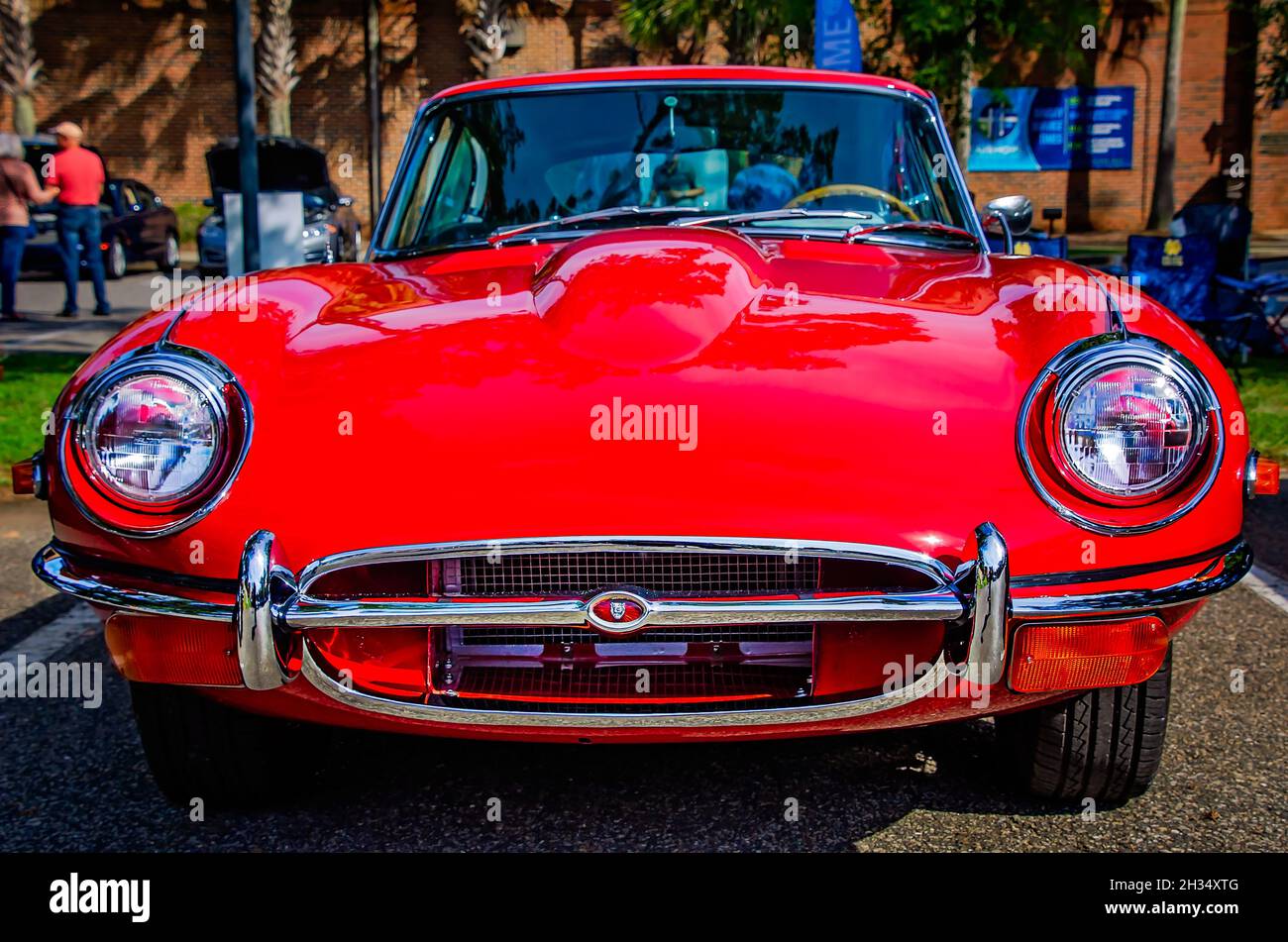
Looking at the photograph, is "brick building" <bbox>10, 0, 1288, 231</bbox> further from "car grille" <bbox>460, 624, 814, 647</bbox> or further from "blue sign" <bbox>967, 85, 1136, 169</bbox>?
"car grille" <bbox>460, 624, 814, 647</bbox>

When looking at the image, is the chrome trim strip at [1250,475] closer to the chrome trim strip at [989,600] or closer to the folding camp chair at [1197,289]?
the chrome trim strip at [989,600]

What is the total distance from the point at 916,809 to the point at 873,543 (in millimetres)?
739

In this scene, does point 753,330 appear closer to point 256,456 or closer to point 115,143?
point 256,456

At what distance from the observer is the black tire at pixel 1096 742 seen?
2.38m

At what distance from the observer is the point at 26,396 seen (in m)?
7.26

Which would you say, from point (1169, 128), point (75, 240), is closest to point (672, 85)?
point (75, 240)

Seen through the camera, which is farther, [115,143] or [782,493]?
[115,143]

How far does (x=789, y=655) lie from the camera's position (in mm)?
2227

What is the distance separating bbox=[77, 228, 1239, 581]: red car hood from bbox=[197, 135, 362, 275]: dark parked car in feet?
39.0

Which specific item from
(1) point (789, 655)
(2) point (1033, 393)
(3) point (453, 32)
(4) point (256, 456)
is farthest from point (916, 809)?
(3) point (453, 32)

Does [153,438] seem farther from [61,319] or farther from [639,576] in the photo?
[61,319]

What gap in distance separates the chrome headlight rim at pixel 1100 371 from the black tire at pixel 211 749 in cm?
145

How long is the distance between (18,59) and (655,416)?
2498 centimetres

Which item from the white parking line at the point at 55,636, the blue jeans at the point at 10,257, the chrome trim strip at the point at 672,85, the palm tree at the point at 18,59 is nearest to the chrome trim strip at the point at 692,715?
the chrome trim strip at the point at 672,85
